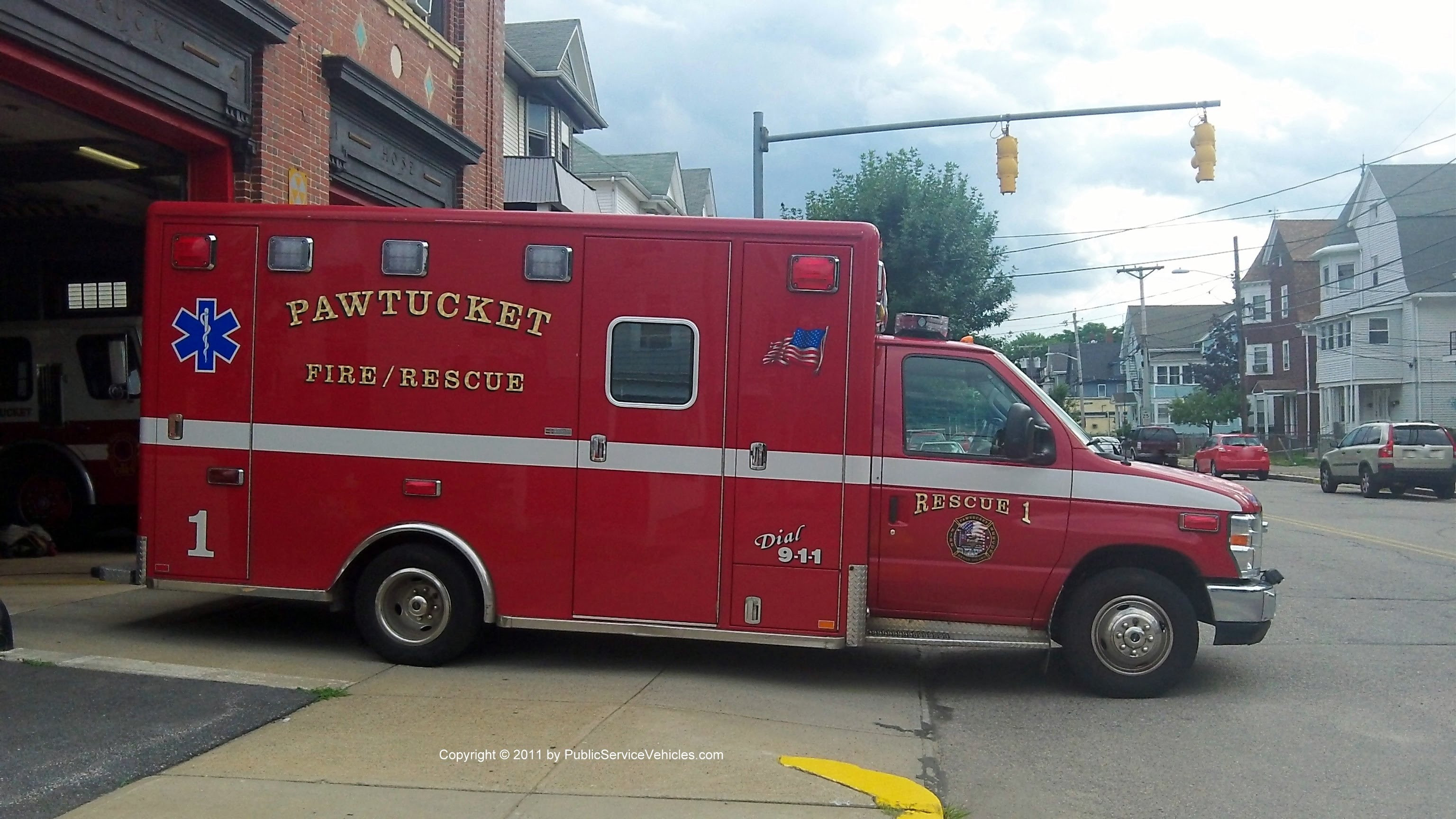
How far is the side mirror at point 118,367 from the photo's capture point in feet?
40.8

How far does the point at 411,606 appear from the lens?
24.1ft

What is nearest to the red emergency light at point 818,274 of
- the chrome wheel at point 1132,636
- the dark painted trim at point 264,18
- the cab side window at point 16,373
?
the chrome wheel at point 1132,636

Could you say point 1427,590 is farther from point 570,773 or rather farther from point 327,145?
point 327,145

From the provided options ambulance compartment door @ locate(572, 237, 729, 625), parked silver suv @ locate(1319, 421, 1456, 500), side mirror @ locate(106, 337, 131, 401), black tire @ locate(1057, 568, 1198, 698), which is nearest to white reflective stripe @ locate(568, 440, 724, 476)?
ambulance compartment door @ locate(572, 237, 729, 625)

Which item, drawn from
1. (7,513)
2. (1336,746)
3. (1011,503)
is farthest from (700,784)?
(7,513)

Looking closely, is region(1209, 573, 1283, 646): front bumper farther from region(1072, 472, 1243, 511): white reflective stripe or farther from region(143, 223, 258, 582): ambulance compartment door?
region(143, 223, 258, 582): ambulance compartment door

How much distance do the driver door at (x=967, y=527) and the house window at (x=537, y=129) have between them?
20448 millimetres

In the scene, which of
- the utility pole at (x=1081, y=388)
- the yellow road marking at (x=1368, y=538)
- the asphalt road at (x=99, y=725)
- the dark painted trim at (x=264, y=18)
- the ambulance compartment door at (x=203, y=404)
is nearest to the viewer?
the asphalt road at (x=99, y=725)

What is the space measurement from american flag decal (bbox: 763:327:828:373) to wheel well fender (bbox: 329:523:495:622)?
217cm

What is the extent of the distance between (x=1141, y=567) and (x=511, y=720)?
3882 mm

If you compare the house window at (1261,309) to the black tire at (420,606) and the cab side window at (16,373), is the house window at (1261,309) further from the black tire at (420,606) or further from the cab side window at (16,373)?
the black tire at (420,606)

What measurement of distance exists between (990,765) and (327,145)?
914cm

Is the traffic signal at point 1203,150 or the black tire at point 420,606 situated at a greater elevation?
the traffic signal at point 1203,150

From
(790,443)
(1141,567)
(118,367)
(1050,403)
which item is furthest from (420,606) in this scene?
(118,367)
